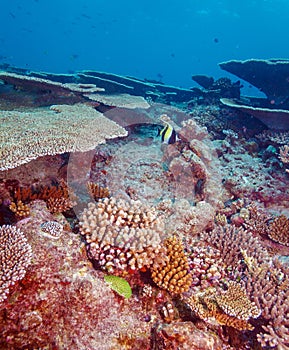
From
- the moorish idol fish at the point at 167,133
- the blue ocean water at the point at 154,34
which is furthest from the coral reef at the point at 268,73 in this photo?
the blue ocean water at the point at 154,34

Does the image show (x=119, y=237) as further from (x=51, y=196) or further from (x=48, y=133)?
(x=48, y=133)

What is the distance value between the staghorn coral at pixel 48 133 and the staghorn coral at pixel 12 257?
100 centimetres

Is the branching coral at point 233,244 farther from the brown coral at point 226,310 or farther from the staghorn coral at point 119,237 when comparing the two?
the staghorn coral at point 119,237

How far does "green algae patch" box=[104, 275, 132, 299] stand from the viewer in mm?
2758

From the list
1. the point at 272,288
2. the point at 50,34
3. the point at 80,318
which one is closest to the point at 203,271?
the point at 272,288

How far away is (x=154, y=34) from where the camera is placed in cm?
10194

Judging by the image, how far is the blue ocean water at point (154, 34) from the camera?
2515 inches

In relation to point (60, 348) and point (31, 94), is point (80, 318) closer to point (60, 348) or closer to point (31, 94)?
point (60, 348)

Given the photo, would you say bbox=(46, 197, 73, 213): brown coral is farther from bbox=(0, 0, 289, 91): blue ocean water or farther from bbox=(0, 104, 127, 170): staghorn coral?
bbox=(0, 0, 289, 91): blue ocean water

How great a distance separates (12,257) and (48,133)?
89.1 inches

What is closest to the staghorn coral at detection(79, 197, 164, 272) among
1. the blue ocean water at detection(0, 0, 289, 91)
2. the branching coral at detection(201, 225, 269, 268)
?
the branching coral at detection(201, 225, 269, 268)

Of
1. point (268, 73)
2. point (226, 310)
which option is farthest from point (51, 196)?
point (268, 73)

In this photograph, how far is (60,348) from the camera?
234 centimetres

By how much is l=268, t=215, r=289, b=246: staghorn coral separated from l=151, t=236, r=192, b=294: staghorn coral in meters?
2.17
